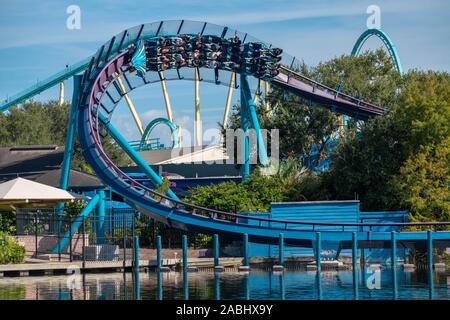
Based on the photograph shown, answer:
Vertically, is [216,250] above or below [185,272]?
above

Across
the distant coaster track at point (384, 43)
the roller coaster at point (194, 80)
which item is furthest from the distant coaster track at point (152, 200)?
the distant coaster track at point (384, 43)

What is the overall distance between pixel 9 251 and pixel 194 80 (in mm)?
13477

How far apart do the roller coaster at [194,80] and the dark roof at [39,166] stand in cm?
227

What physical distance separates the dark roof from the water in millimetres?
11516

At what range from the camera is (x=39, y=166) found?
49438 mm

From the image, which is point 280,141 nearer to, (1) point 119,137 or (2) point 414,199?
(1) point 119,137

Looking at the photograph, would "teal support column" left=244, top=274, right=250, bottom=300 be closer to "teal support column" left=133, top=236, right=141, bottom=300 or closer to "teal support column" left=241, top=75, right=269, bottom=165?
"teal support column" left=133, top=236, right=141, bottom=300

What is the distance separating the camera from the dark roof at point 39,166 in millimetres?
44156

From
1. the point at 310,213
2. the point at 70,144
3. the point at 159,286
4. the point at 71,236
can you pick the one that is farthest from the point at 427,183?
the point at 70,144

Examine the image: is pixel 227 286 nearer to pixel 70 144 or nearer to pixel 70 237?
pixel 70 237

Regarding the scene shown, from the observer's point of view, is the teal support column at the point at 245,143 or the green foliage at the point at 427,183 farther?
the teal support column at the point at 245,143

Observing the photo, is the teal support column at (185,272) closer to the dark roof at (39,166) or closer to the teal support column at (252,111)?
the dark roof at (39,166)

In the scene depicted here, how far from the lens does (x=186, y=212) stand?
3716 centimetres
